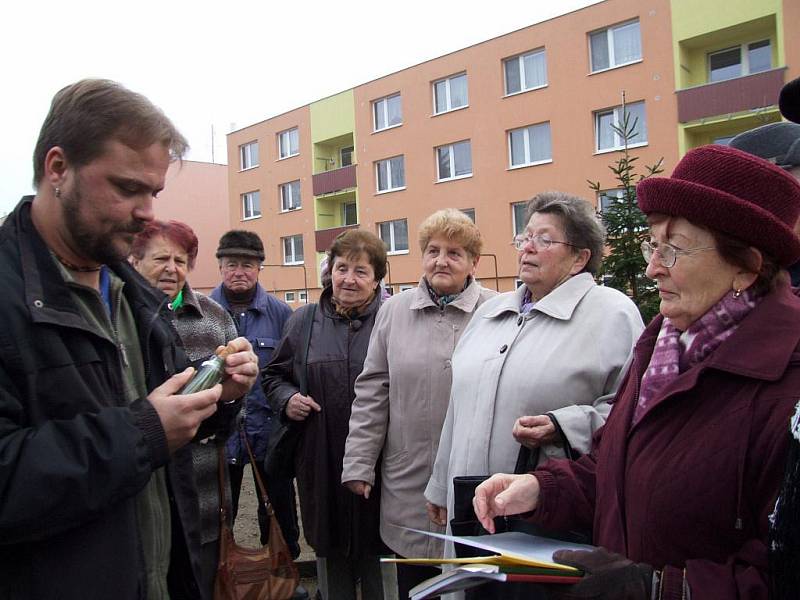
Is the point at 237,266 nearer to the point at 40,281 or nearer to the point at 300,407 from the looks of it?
the point at 300,407

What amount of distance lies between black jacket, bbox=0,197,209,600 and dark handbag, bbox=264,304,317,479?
1.83 metres

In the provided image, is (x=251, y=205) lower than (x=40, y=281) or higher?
higher

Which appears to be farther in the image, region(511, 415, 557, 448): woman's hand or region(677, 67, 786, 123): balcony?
region(677, 67, 786, 123): balcony

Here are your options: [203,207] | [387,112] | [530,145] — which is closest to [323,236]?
[387,112]

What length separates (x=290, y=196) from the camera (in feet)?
99.7

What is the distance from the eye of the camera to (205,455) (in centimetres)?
294

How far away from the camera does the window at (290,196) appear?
98.7 feet

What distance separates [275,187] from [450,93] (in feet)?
37.1

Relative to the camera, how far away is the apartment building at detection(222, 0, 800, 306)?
17281mm

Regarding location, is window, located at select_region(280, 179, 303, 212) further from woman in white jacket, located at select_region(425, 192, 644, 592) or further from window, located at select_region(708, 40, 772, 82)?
woman in white jacket, located at select_region(425, 192, 644, 592)

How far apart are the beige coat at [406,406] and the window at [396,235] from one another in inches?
848

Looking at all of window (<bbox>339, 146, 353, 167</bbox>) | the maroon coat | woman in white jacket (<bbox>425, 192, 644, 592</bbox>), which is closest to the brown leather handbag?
woman in white jacket (<bbox>425, 192, 644, 592</bbox>)

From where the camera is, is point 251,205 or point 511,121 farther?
point 251,205

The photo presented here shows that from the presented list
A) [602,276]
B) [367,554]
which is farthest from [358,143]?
[367,554]
